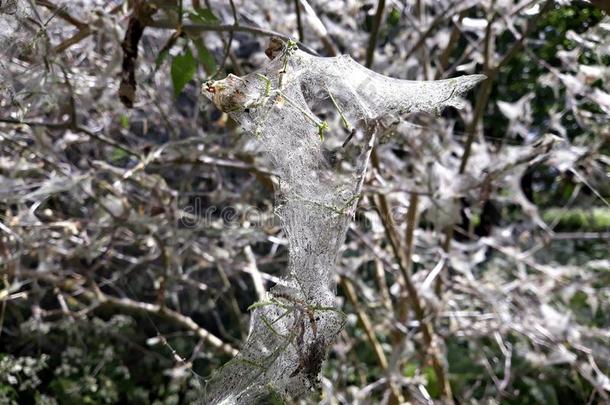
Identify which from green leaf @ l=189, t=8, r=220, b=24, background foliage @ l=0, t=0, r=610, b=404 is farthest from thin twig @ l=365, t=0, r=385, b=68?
green leaf @ l=189, t=8, r=220, b=24

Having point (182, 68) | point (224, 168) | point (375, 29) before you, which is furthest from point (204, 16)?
point (224, 168)

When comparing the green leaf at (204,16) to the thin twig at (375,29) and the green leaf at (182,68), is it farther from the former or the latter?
the thin twig at (375,29)

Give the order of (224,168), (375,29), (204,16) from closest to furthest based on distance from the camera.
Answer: (204,16) < (375,29) < (224,168)

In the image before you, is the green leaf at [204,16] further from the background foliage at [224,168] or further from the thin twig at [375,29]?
the thin twig at [375,29]

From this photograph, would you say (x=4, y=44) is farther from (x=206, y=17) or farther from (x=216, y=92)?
(x=216, y=92)

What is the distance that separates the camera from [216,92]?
0.91 meters

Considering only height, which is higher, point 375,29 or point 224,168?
point 375,29

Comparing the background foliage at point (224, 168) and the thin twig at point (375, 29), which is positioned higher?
the thin twig at point (375, 29)

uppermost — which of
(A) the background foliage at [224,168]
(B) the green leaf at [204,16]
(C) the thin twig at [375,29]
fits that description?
(C) the thin twig at [375,29]

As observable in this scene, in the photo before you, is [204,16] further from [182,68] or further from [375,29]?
[375,29]

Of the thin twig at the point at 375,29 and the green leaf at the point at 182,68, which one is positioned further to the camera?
the thin twig at the point at 375,29

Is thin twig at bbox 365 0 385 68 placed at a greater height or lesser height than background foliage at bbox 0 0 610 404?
greater

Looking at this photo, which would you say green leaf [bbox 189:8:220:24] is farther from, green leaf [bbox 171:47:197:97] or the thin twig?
the thin twig

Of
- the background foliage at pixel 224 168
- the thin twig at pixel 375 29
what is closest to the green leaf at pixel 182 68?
the background foliage at pixel 224 168
